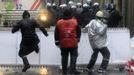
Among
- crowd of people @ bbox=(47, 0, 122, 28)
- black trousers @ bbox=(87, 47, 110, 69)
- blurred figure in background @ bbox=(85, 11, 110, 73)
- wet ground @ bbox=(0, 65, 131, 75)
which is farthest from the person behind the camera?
crowd of people @ bbox=(47, 0, 122, 28)

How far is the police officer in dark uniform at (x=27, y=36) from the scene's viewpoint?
680 inches

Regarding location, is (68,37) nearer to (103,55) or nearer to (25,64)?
(103,55)

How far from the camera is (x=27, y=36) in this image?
56.9 feet

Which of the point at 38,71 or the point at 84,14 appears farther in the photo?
the point at 84,14

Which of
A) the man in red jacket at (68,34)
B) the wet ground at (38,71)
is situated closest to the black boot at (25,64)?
the wet ground at (38,71)

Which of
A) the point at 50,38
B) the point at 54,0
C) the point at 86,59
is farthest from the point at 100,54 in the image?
the point at 54,0

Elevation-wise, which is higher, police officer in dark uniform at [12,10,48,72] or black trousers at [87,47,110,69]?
police officer in dark uniform at [12,10,48,72]

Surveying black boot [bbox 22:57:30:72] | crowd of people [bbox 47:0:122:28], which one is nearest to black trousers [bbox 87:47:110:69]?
black boot [bbox 22:57:30:72]

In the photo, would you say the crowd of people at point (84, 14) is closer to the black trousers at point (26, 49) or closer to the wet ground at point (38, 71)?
the wet ground at point (38, 71)

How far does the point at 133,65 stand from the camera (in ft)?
53.3

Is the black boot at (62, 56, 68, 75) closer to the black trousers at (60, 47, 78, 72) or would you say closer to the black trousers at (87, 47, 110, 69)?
the black trousers at (60, 47, 78, 72)

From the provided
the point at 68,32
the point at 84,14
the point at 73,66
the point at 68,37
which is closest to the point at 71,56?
the point at 73,66

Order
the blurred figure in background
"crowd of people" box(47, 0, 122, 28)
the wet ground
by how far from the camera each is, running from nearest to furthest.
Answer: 1. the blurred figure in background
2. the wet ground
3. "crowd of people" box(47, 0, 122, 28)

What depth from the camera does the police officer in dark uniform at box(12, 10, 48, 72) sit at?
17.3 meters
